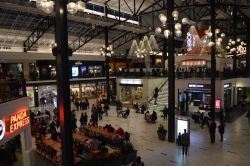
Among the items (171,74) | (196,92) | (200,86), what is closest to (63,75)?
(171,74)

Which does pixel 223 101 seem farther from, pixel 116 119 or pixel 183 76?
pixel 116 119

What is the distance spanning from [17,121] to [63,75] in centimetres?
442

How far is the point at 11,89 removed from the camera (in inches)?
360

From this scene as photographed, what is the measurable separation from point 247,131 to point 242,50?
16.7 meters

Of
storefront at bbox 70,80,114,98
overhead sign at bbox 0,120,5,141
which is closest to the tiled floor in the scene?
overhead sign at bbox 0,120,5,141

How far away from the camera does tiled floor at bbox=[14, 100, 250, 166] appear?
10.3 m

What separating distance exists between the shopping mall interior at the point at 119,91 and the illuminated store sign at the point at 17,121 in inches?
1.6

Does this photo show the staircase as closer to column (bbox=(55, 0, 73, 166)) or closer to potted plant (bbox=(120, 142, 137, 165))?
potted plant (bbox=(120, 142, 137, 165))

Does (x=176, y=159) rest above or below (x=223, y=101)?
below

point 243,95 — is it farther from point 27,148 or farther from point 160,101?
point 27,148

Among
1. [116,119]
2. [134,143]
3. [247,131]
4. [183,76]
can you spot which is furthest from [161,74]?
[134,143]

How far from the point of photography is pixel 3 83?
8180 mm

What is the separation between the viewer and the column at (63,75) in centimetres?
547

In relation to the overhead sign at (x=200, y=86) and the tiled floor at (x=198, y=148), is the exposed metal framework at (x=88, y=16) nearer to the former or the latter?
the overhead sign at (x=200, y=86)
